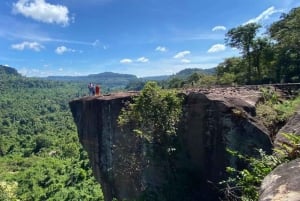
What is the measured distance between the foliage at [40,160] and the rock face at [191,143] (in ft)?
42.1

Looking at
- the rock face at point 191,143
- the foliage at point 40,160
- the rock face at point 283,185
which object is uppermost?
the rock face at point 283,185

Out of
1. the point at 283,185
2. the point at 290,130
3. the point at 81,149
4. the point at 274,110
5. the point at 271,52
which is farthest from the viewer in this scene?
the point at 81,149

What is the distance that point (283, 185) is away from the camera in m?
4.02

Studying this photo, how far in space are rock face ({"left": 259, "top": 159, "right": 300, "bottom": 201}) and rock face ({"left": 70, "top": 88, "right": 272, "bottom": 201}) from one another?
252 inches

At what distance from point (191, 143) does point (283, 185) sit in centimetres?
920

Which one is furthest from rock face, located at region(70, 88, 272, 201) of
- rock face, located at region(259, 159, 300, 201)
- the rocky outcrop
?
rock face, located at region(259, 159, 300, 201)

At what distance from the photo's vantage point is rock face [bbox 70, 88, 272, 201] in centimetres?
1142

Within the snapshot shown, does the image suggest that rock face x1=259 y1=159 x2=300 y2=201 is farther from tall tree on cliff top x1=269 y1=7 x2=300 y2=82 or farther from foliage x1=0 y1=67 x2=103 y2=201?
foliage x1=0 y1=67 x2=103 y2=201

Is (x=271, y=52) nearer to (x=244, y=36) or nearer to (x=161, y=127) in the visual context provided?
(x=244, y=36)

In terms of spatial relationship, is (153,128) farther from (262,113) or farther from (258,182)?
(258,182)

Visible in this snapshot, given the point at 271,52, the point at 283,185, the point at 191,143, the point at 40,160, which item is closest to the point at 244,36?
the point at 271,52

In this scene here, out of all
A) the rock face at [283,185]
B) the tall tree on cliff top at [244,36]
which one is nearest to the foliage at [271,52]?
the tall tree on cliff top at [244,36]

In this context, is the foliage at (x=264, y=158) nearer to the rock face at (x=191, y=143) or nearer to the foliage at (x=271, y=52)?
the rock face at (x=191, y=143)

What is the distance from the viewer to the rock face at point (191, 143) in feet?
Result: 37.5
